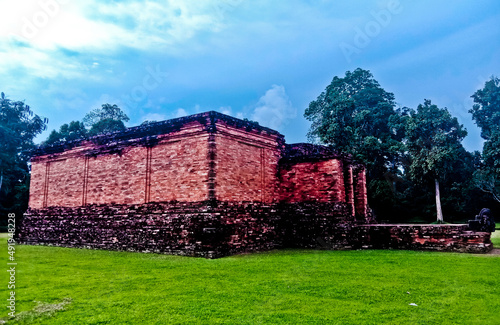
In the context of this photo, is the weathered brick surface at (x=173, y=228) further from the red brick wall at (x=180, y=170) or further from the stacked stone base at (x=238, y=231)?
the red brick wall at (x=180, y=170)

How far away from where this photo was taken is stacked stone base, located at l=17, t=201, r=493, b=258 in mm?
11258

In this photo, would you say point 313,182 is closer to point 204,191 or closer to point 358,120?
point 204,191

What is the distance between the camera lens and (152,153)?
13359 millimetres

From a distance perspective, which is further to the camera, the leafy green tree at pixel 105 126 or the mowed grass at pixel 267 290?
the leafy green tree at pixel 105 126

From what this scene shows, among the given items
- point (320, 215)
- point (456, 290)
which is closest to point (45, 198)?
Answer: point (320, 215)

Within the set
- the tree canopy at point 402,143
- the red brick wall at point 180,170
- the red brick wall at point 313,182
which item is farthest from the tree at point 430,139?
the red brick wall at point 180,170

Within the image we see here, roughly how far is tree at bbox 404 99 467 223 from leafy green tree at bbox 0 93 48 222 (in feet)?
99.7

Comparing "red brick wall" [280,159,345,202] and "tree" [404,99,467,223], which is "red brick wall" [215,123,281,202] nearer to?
"red brick wall" [280,159,345,202]

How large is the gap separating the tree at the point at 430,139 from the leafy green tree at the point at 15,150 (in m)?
30.4

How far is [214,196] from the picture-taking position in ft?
37.8

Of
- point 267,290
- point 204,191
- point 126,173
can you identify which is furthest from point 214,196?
point 267,290

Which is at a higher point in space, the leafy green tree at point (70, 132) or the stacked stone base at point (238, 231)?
the leafy green tree at point (70, 132)

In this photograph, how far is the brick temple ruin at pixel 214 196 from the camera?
1169 cm

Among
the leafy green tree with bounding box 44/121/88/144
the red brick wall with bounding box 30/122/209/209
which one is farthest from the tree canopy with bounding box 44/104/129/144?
the red brick wall with bounding box 30/122/209/209
